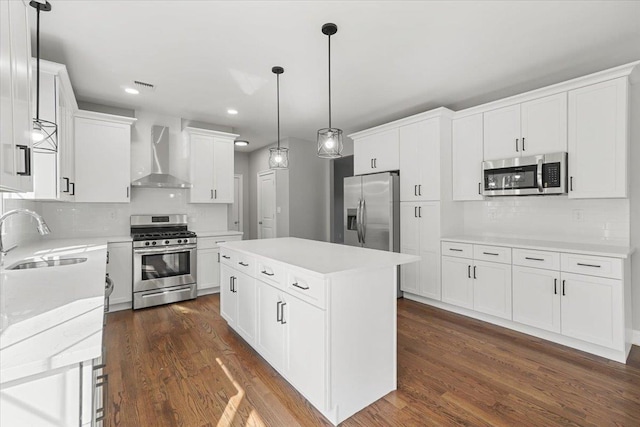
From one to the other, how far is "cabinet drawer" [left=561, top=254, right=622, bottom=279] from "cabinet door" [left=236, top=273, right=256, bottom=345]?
286cm

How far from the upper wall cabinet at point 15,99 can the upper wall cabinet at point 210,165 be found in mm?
3137

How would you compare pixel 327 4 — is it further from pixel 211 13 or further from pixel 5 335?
pixel 5 335

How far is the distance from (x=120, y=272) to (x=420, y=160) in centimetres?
409

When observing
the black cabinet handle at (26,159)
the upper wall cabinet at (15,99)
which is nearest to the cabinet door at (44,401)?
the upper wall cabinet at (15,99)

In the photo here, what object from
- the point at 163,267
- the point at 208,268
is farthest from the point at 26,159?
the point at 208,268

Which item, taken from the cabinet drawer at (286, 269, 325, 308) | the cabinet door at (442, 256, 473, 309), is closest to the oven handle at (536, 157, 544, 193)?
the cabinet door at (442, 256, 473, 309)

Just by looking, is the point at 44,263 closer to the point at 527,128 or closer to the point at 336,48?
the point at 336,48

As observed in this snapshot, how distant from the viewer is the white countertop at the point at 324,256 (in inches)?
75.0

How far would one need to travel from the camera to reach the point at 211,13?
7.28 feet

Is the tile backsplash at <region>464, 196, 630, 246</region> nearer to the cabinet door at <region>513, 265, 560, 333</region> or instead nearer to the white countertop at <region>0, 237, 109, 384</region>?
the cabinet door at <region>513, 265, 560, 333</region>

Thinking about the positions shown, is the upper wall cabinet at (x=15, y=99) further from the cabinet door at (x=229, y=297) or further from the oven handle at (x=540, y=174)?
the oven handle at (x=540, y=174)

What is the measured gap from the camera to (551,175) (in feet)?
10.1

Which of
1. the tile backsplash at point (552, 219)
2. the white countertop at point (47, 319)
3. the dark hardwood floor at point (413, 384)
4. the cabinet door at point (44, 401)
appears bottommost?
the dark hardwood floor at point (413, 384)

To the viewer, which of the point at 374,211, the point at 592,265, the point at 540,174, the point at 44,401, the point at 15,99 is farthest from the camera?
the point at 374,211
